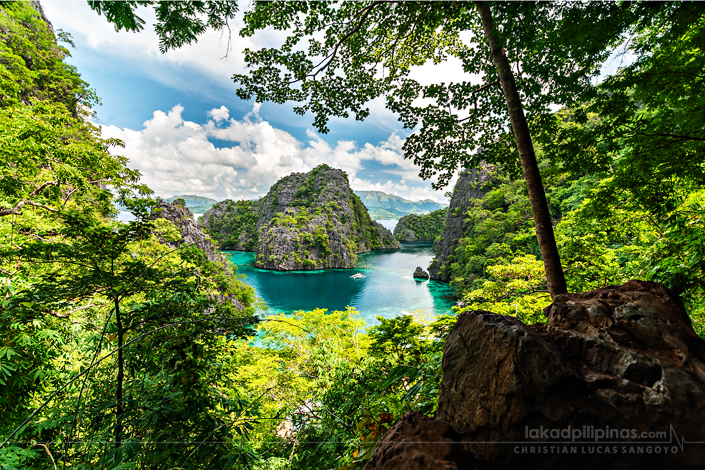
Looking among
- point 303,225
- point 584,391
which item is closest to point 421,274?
point 303,225

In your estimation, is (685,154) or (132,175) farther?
(132,175)

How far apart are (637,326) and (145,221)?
169 inches

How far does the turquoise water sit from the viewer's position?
2620cm

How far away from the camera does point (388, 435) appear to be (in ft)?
4.80

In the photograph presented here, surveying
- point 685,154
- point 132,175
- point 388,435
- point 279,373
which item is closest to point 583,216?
point 685,154

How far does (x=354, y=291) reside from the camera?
32.7 metres

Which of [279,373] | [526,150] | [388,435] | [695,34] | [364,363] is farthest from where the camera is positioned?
[279,373]

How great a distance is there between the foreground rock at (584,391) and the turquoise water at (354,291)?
20229mm

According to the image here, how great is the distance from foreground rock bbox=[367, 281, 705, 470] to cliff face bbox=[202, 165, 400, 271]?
1793 inches

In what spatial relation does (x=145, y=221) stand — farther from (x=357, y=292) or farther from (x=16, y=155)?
(x=357, y=292)

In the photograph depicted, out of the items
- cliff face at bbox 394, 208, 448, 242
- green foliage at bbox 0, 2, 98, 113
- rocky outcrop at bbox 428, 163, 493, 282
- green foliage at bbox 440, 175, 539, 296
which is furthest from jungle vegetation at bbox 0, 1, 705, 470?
cliff face at bbox 394, 208, 448, 242

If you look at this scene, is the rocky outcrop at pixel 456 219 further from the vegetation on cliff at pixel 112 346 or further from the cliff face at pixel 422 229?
the cliff face at pixel 422 229

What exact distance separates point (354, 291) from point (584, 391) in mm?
32187

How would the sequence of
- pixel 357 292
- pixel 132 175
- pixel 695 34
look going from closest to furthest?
pixel 695 34 → pixel 132 175 → pixel 357 292
